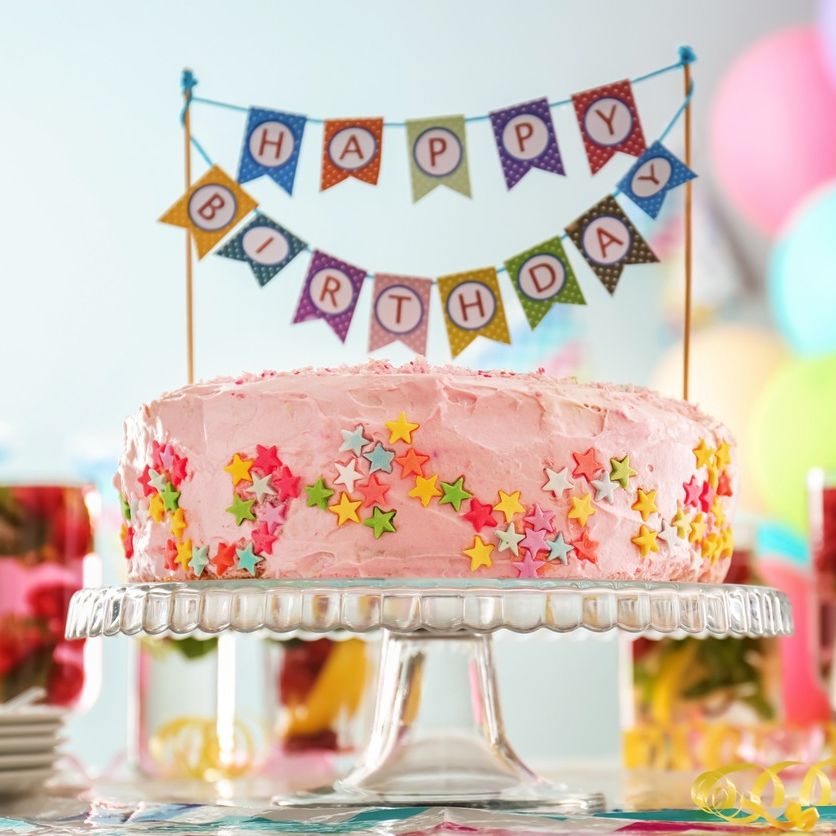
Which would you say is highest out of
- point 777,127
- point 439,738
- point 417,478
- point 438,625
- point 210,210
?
point 777,127

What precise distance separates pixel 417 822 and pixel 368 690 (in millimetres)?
851

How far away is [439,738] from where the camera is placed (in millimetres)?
1400

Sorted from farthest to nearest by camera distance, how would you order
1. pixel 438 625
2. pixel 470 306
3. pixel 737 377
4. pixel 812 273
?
pixel 737 377
pixel 812 273
pixel 470 306
pixel 438 625

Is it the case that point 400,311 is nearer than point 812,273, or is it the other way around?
point 400,311

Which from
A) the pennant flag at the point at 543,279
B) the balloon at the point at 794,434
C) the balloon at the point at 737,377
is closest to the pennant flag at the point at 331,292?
the pennant flag at the point at 543,279

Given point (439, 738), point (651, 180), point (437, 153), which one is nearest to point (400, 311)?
point (437, 153)

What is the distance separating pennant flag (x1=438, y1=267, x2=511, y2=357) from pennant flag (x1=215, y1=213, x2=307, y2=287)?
175 millimetres

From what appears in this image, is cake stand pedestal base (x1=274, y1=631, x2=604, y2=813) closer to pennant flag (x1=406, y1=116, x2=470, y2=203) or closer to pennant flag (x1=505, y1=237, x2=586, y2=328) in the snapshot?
pennant flag (x1=505, y1=237, x2=586, y2=328)

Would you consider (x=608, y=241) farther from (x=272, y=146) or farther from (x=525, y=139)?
(x=272, y=146)

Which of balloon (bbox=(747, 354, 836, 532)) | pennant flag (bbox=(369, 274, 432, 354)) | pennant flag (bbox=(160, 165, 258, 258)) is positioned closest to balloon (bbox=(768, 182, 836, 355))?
balloon (bbox=(747, 354, 836, 532))

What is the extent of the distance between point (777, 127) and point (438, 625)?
83.8 inches

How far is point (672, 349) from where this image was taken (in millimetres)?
3504

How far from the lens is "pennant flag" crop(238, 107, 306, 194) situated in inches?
60.5

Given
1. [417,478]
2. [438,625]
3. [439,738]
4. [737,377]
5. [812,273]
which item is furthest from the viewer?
[737,377]
